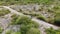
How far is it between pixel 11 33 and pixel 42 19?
696cm

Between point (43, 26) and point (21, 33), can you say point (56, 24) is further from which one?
point (21, 33)

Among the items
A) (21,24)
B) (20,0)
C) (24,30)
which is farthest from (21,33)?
(20,0)

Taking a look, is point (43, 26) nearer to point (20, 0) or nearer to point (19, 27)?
point (19, 27)

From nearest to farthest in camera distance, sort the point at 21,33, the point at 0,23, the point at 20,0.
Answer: the point at 21,33
the point at 0,23
the point at 20,0

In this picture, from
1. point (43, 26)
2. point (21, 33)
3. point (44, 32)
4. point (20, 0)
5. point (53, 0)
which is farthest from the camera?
point (20, 0)

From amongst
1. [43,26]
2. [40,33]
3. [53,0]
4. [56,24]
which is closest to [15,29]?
[40,33]

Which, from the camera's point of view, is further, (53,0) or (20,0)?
(20,0)

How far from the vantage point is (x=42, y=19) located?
2114 centimetres

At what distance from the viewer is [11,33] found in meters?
14.8

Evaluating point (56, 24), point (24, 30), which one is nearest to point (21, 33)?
point (24, 30)

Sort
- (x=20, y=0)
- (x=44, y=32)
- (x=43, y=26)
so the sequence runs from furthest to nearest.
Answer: (x=20, y=0), (x=43, y=26), (x=44, y=32)

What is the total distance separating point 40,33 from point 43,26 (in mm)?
2478

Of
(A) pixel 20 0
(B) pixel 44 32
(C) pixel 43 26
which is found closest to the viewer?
(B) pixel 44 32

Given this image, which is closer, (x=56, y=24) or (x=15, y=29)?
(x=15, y=29)
